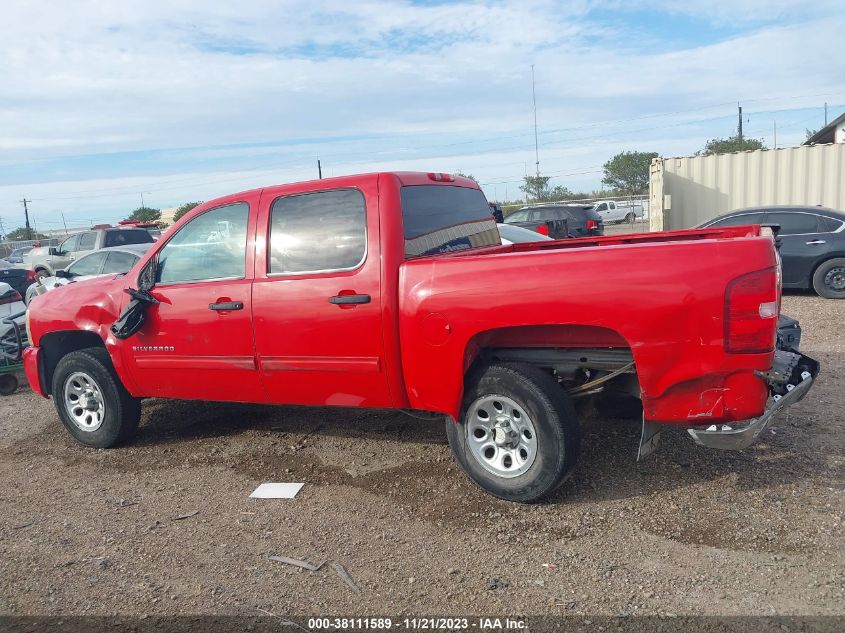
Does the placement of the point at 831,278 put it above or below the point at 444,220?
below

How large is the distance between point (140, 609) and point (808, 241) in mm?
10862

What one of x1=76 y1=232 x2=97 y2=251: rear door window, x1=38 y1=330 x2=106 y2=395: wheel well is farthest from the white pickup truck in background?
x1=38 y1=330 x2=106 y2=395: wheel well

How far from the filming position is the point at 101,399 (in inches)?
216

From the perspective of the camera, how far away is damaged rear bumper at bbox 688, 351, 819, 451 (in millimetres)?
3525

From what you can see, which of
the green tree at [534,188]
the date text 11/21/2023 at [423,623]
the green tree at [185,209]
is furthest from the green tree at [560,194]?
the date text 11/21/2023 at [423,623]

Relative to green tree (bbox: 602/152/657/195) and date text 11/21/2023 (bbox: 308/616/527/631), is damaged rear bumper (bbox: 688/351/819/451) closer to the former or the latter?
date text 11/21/2023 (bbox: 308/616/527/631)

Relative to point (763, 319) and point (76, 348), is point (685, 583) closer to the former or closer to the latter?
point (763, 319)

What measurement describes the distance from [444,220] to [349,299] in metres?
0.98

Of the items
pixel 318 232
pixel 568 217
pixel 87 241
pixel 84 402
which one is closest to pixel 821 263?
pixel 568 217

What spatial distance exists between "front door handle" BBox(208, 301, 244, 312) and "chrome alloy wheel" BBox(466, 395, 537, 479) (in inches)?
67.3

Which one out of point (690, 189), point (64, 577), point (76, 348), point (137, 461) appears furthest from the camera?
point (690, 189)

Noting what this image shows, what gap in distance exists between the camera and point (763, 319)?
3.32 meters

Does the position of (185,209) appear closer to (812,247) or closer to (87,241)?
(87,241)

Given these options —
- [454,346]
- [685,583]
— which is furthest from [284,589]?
[685,583]
